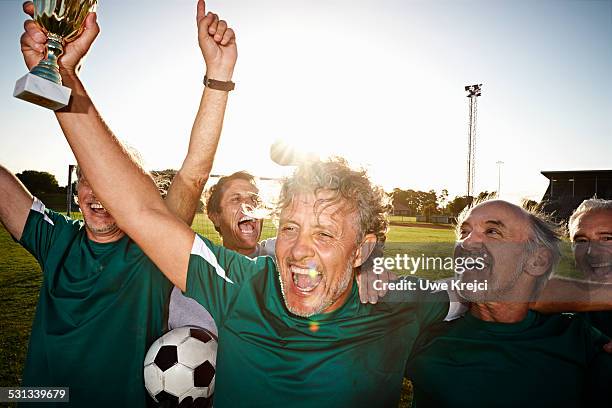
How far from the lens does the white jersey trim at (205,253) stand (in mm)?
1943

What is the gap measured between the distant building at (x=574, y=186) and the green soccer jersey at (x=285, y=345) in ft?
165

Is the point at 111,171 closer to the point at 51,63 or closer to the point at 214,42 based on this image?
the point at 51,63

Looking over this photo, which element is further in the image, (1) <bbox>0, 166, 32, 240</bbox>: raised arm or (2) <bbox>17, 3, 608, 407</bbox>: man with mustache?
(1) <bbox>0, 166, 32, 240</bbox>: raised arm

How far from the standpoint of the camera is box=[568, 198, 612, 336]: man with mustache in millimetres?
3008

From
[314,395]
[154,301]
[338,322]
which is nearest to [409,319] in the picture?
[338,322]

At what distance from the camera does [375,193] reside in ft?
7.75

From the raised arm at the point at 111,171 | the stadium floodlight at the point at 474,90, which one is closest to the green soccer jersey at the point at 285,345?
the raised arm at the point at 111,171

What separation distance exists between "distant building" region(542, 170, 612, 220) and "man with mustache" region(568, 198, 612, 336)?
158 ft

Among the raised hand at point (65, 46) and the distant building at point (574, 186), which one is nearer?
the raised hand at point (65, 46)

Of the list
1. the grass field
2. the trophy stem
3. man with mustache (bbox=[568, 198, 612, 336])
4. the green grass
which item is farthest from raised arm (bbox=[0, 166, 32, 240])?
man with mustache (bbox=[568, 198, 612, 336])

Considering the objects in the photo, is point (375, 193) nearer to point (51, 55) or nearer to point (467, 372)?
point (467, 372)

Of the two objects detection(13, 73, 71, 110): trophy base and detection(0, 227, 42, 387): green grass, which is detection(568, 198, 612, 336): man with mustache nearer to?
detection(13, 73, 71, 110): trophy base

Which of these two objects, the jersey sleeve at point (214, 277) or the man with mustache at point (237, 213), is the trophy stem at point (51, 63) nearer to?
the jersey sleeve at point (214, 277)

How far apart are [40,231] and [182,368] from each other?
140cm
